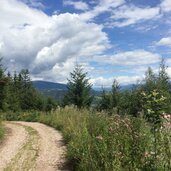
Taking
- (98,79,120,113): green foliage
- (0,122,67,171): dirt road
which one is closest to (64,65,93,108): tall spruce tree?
(98,79,120,113): green foliage

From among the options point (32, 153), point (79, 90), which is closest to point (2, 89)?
point (79, 90)

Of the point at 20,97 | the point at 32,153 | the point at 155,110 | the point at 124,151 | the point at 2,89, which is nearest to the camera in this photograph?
the point at 155,110

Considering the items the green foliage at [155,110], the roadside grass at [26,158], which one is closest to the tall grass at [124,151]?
the green foliage at [155,110]

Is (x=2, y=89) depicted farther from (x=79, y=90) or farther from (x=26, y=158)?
(x=26, y=158)

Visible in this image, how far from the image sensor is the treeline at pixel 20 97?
37.7m

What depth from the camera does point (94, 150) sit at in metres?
10.5

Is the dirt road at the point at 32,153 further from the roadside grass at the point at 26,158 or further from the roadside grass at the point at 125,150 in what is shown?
the roadside grass at the point at 125,150

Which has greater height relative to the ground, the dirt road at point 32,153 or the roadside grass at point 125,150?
the roadside grass at point 125,150

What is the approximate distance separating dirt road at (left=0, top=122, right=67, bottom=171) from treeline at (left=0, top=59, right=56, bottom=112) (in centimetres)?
1891

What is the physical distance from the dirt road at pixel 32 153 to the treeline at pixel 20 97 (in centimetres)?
1891

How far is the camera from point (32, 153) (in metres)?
13.9

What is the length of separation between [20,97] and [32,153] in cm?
5374

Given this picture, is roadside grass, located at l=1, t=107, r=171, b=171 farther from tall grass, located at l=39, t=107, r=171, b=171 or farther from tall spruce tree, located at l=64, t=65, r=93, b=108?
tall spruce tree, located at l=64, t=65, r=93, b=108

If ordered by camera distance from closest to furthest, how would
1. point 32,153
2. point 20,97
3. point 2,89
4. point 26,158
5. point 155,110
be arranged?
point 155,110 → point 26,158 → point 32,153 → point 2,89 → point 20,97
